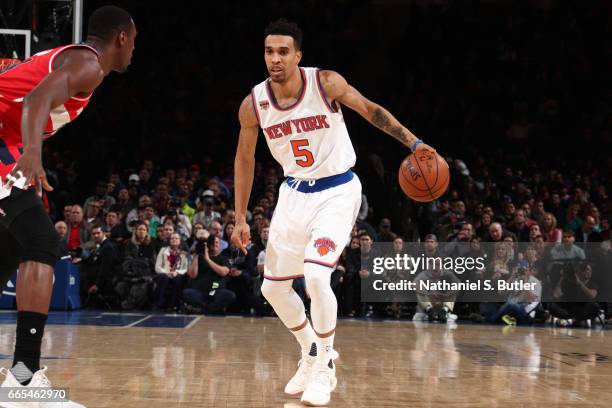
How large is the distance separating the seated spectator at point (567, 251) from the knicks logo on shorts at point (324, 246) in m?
7.81

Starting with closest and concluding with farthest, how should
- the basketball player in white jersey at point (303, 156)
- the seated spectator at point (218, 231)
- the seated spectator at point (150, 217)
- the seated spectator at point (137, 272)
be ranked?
1. the basketball player in white jersey at point (303, 156)
2. the seated spectator at point (218, 231)
3. the seated spectator at point (137, 272)
4. the seated spectator at point (150, 217)

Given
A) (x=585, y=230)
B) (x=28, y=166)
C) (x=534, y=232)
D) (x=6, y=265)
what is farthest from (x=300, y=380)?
(x=585, y=230)

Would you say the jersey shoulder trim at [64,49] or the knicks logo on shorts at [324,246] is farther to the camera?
the knicks logo on shorts at [324,246]

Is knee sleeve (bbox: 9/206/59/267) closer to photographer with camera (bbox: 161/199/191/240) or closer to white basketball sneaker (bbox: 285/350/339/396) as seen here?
white basketball sneaker (bbox: 285/350/339/396)

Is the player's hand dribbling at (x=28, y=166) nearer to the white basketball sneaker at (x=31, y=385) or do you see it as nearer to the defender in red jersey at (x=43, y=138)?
the defender in red jersey at (x=43, y=138)

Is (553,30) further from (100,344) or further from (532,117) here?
(100,344)

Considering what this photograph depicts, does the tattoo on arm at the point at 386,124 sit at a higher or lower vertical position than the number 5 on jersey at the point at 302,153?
higher

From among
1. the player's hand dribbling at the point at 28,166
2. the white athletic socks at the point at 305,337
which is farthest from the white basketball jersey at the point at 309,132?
the player's hand dribbling at the point at 28,166

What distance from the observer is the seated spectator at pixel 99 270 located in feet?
39.8

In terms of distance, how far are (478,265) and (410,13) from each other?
366 inches

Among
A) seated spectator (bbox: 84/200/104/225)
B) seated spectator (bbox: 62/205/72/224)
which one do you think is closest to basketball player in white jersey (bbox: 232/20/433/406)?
seated spectator (bbox: 62/205/72/224)

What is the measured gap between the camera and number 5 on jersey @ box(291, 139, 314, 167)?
477cm

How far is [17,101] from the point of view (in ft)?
11.7

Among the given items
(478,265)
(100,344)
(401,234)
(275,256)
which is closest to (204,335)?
(100,344)
